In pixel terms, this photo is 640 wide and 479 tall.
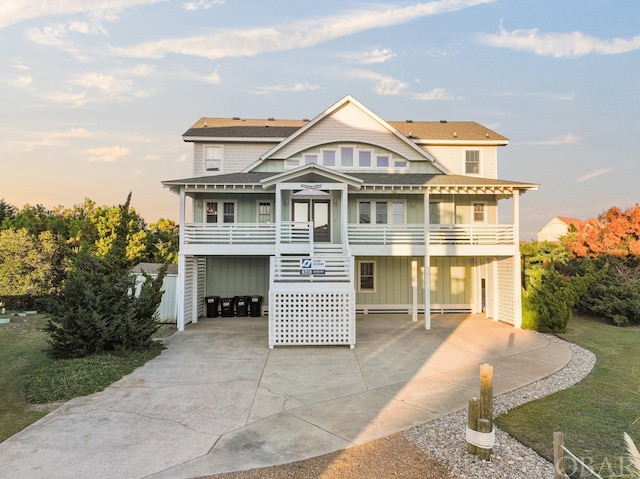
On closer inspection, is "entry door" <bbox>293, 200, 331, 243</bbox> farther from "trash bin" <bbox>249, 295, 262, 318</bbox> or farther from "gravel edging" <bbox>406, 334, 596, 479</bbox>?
"gravel edging" <bbox>406, 334, 596, 479</bbox>

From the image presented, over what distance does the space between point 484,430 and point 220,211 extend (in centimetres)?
1496

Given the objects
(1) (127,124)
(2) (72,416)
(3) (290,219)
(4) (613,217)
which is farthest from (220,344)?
(4) (613,217)

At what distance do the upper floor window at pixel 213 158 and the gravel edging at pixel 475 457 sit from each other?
53.0 feet

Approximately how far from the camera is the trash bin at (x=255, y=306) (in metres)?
17.3

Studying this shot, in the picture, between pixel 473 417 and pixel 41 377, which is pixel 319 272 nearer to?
pixel 41 377

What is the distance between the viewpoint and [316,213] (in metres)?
17.4

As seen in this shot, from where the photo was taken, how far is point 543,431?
5.66 metres

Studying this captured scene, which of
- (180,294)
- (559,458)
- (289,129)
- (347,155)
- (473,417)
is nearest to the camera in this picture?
(559,458)

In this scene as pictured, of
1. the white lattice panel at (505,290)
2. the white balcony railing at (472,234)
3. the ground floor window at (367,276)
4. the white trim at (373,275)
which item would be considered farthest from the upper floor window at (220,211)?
the white lattice panel at (505,290)

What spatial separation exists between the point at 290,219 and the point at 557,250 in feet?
49.6

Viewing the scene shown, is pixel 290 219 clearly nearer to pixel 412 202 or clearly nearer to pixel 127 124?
pixel 412 202

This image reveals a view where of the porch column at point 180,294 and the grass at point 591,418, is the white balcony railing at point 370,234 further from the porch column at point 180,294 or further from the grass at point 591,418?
the grass at point 591,418

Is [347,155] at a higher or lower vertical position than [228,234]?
higher

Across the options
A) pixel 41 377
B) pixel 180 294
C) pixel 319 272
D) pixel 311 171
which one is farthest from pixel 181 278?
pixel 41 377
